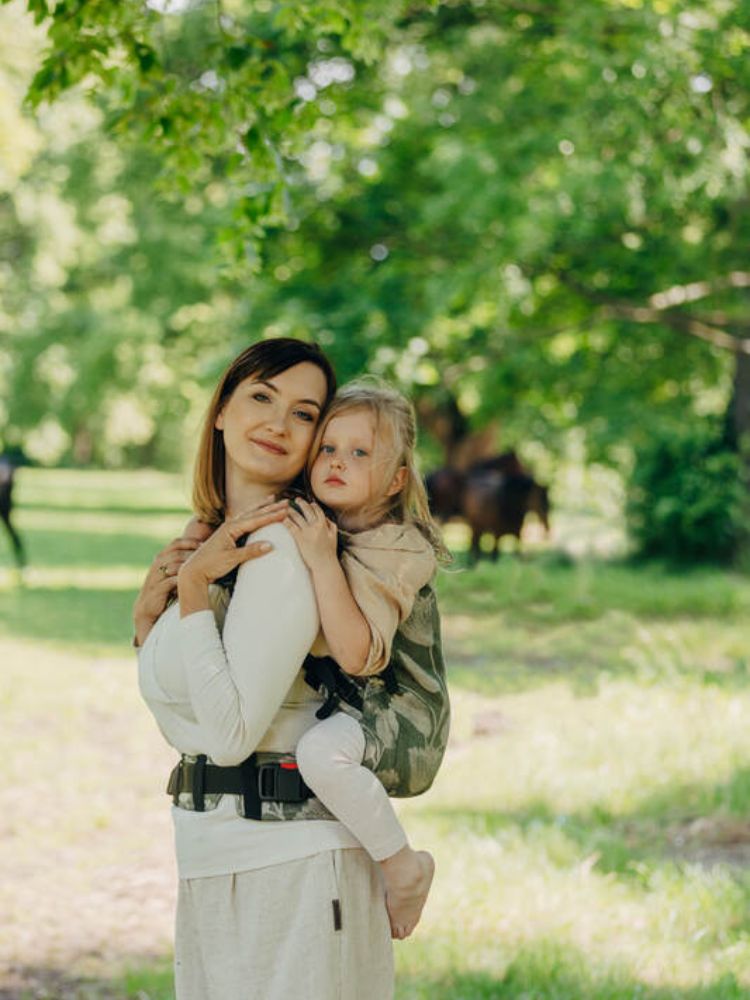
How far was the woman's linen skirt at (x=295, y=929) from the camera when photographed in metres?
Answer: 2.27

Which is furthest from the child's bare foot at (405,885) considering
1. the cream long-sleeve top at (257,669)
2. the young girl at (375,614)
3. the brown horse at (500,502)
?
the brown horse at (500,502)

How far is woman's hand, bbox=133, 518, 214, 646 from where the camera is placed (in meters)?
2.59

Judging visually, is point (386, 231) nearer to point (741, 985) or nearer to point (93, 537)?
point (93, 537)

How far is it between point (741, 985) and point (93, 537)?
20.4 m

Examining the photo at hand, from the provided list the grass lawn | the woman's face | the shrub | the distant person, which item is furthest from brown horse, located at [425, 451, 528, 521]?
the woman's face

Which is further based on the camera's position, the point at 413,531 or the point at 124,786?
the point at 124,786

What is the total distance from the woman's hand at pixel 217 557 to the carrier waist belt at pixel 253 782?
29cm

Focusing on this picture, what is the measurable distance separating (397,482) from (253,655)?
483mm

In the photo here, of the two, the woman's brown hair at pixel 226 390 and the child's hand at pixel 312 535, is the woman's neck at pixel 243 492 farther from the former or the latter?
the child's hand at pixel 312 535

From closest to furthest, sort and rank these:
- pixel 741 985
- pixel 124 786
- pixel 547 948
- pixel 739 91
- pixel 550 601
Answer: pixel 741 985
pixel 547 948
pixel 124 786
pixel 739 91
pixel 550 601

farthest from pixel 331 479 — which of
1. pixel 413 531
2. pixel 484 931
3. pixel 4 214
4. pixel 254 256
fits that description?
pixel 4 214

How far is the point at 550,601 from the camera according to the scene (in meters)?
15.2

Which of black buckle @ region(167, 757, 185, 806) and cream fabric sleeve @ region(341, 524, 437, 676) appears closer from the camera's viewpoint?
cream fabric sleeve @ region(341, 524, 437, 676)

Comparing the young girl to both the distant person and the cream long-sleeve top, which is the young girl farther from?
the distant person
